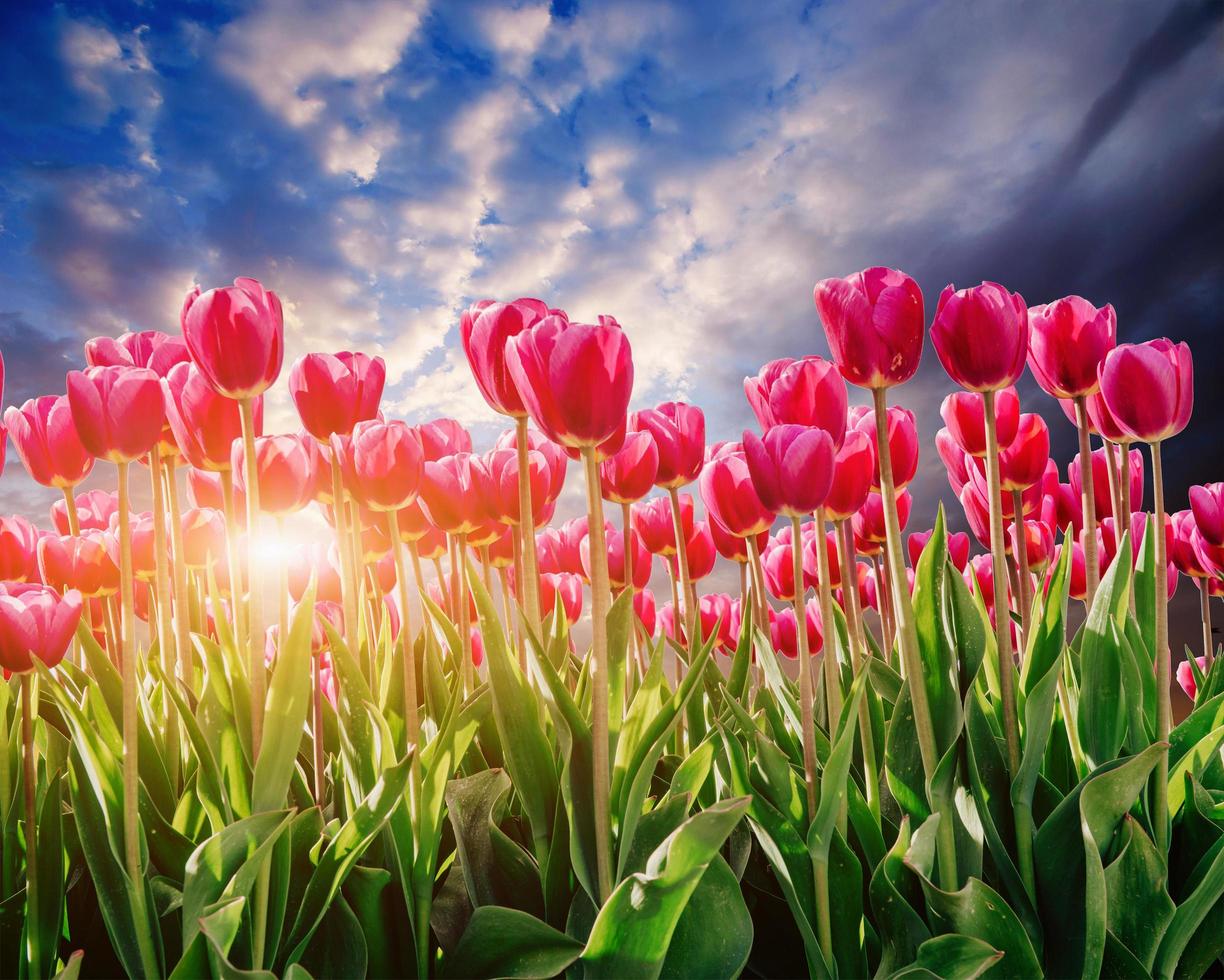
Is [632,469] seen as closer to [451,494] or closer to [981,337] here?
[451,494]

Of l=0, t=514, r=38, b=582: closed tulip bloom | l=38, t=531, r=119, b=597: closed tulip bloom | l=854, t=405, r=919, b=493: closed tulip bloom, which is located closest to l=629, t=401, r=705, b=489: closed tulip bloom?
l=854, t=405, r=919, b=493: closed tulip bloom

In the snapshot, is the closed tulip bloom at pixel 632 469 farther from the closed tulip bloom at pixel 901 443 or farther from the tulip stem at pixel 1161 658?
the tulip stem at pixel 1161 658

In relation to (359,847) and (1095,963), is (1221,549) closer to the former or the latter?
(1095,963)

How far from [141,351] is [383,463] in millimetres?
767

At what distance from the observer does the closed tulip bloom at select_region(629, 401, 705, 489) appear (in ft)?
7.55

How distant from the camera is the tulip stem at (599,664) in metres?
1.32

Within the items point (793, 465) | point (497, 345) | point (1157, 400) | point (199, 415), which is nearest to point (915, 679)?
point (793, 465)

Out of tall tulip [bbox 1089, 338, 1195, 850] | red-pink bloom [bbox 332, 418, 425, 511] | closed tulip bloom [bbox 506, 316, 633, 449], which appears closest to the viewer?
closed tulip bloom [bbox 506, 316, 633, 449]

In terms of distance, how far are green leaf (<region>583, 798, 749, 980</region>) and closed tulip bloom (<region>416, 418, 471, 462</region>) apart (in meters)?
1.22

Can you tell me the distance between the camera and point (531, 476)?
211 centimetres

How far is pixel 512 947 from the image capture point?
4.94ft

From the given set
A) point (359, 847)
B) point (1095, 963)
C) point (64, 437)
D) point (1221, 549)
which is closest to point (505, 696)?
point (359, 847)

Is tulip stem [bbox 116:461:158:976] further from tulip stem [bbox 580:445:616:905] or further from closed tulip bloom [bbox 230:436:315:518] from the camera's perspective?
tulip stem [bbox 580:445:616:905]

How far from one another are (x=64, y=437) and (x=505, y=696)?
1.49m
